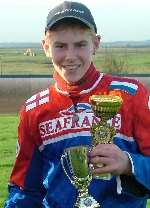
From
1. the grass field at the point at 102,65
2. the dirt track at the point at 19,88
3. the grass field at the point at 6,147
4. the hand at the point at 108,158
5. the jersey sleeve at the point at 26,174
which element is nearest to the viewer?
the hand at the point at 108,158

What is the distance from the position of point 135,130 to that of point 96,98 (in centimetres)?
27

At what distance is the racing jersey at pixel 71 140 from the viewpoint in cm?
255

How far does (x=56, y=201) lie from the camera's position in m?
2.63

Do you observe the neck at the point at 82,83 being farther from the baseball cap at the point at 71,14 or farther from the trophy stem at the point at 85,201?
the trophy stem at the point at 85,201

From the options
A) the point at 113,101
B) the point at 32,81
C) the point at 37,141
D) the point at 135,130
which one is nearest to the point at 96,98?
the point at 113,101

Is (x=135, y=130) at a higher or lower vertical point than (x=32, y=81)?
higher

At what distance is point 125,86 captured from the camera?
8.69 feet

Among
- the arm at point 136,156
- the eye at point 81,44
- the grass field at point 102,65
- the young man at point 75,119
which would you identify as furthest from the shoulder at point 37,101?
the grass field at point 102,65

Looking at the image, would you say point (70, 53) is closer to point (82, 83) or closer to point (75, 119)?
point (82, 83)

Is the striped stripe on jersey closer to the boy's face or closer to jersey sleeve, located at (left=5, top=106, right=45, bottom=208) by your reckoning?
the boy's face

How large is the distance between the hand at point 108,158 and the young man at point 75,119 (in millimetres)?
63

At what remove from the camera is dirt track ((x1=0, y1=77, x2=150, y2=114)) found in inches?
621

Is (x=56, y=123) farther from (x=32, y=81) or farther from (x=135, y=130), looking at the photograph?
(x=32, y=81)

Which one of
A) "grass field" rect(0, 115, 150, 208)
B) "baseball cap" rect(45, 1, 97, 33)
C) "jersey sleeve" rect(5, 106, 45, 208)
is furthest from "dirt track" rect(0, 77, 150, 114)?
"baseball cap" rect(45, 1, 97, 33)
